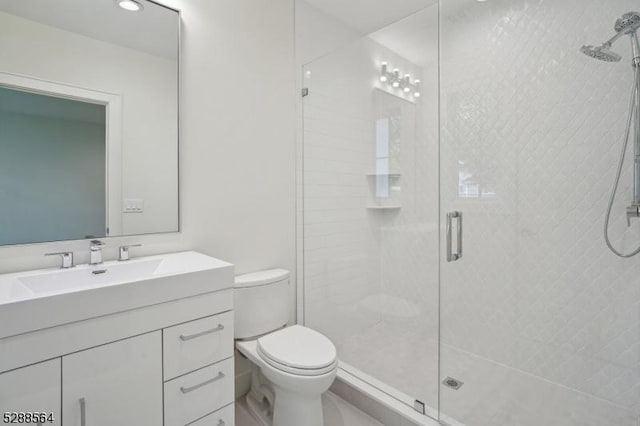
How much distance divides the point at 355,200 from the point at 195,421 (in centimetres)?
159

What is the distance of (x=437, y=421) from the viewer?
1.57 m

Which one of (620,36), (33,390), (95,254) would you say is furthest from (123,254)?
(620,36)

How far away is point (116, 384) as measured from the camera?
3.53 feet

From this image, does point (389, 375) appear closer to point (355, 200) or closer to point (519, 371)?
point (519, 371)

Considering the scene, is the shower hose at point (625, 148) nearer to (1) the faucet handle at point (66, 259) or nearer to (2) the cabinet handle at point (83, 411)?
(2) the cabinet handle at point (83, 411)

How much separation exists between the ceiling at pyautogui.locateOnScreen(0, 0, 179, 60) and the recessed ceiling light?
0.02 m

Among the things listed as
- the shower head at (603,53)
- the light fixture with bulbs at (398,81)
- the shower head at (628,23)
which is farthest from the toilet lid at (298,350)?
the shower head at (628,23)

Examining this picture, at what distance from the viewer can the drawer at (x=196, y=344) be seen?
1.20 meters

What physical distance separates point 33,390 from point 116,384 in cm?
22

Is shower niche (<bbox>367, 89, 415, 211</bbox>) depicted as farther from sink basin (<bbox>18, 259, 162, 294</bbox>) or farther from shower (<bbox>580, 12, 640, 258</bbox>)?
sink basin (<bbox>18, 259, 162, 294</bbox>)

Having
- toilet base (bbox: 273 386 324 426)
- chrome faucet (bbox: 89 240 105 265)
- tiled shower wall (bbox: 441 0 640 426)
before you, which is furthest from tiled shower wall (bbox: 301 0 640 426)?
chrome faucet (bbox: 89 240 105 265)

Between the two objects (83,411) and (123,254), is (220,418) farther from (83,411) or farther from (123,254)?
(123,254)

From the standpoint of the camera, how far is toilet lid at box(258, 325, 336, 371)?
1447 mm

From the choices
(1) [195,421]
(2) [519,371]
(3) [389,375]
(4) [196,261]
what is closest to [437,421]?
(3) [389,375]
